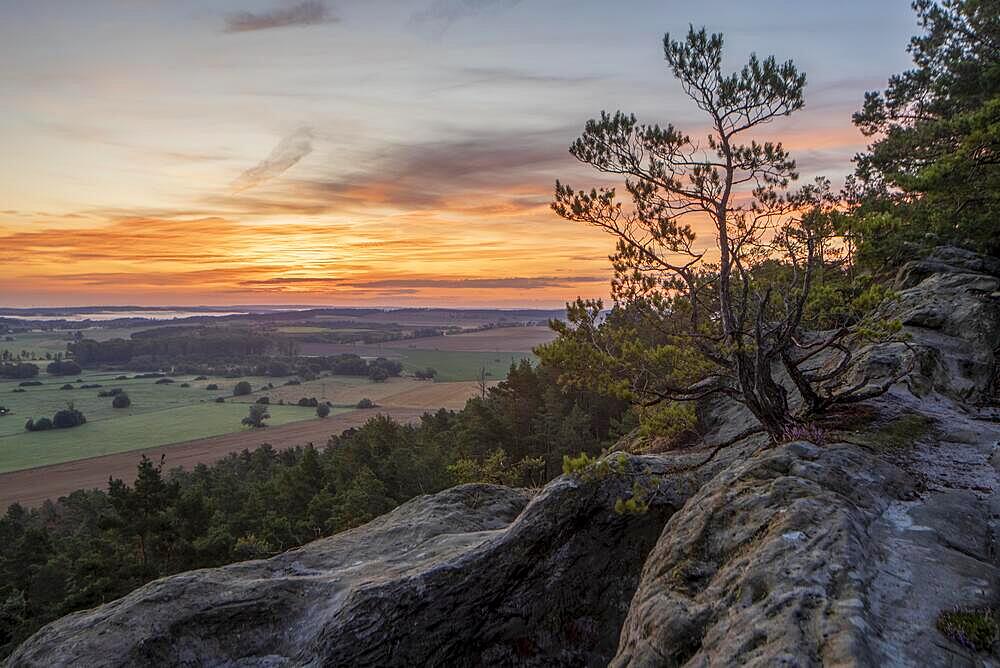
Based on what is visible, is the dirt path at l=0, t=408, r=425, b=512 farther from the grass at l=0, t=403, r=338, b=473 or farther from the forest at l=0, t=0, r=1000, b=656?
the forest at l=0, t=0, r=1000, b=656

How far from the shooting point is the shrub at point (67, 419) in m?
136

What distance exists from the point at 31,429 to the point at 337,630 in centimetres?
16685

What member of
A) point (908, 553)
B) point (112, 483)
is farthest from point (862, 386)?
point (112, 483)

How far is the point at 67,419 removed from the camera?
137 m

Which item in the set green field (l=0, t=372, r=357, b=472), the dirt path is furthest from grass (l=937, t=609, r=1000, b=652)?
green field (l=0, t=372, r=357, b=472)

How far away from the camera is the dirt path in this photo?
89.5m

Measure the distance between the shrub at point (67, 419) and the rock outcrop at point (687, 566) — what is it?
6181 inches

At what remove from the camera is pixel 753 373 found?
11789 mm

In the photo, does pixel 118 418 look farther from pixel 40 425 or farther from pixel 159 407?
pixel 40 425

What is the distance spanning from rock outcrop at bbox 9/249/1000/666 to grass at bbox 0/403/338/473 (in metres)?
124

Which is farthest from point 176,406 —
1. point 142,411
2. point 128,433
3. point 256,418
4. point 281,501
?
point 281,501

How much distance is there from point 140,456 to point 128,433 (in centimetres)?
2401

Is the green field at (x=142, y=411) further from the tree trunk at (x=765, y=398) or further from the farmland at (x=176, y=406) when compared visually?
the tree trunk at (x=765, y=398)

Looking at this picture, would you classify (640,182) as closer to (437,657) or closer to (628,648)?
(628,648)
